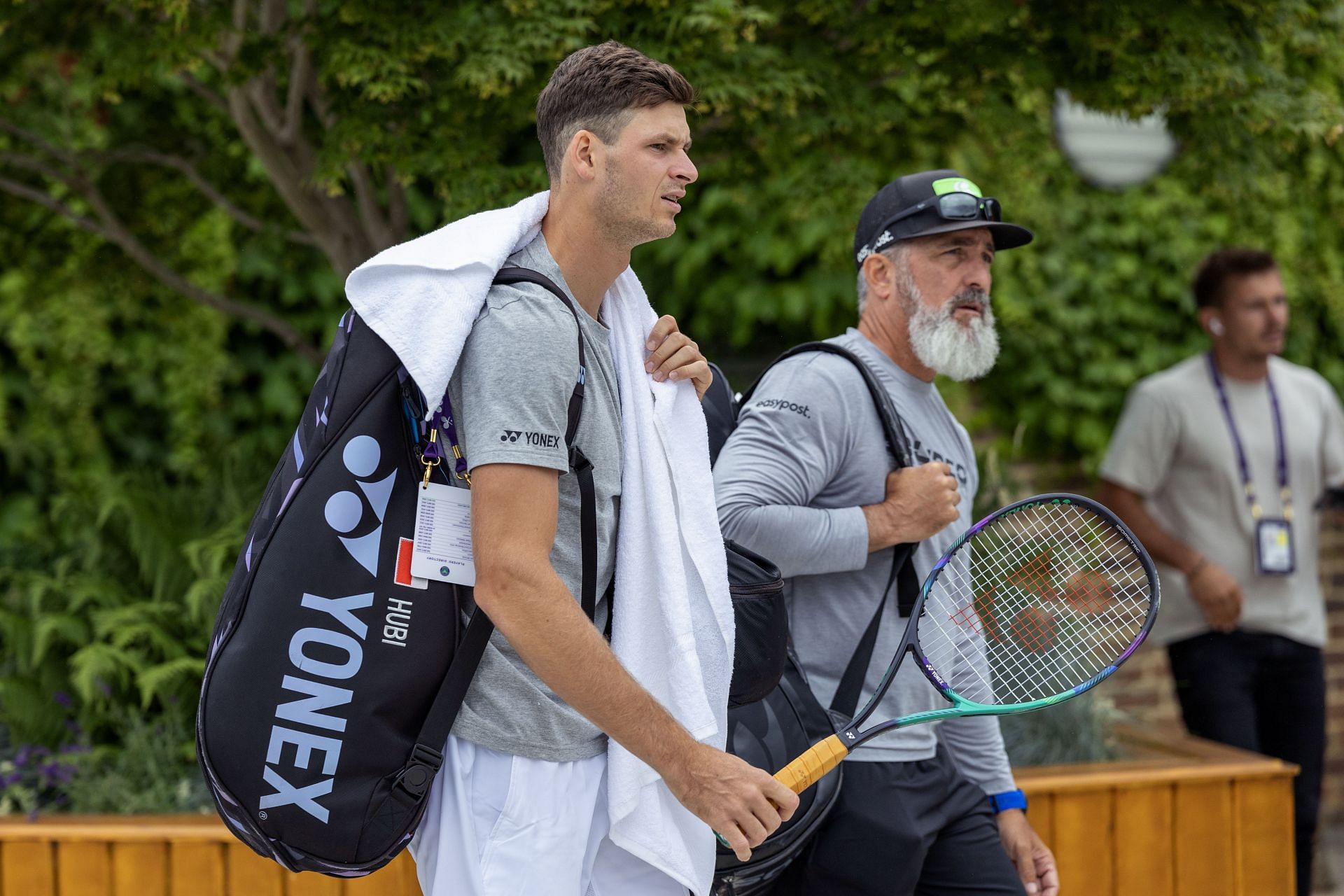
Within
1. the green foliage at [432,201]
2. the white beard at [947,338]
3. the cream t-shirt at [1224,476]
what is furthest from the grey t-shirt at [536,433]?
the cream t-shirt at [1224,476]

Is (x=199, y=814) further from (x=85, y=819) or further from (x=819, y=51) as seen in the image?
(x=819, y=51)

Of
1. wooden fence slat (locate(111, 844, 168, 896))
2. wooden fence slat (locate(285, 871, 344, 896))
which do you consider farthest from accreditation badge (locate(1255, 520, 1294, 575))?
wooden fence slat (locate(111, 844, 168, 896))

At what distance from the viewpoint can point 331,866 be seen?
1.67m

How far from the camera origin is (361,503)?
1.62 metres

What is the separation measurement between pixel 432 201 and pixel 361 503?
435cm

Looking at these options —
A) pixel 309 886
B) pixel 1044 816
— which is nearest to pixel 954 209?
pixel 1044 816

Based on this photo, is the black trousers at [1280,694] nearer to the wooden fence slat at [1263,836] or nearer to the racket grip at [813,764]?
the wooden fence slat at [1263,836]

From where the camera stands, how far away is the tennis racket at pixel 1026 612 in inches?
84.8

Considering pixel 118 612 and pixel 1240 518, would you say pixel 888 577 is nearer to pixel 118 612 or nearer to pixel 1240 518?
pixel 1240 518

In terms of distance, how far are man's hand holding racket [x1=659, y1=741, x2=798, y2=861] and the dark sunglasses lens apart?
1249mm

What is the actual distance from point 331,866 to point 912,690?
3.57ft

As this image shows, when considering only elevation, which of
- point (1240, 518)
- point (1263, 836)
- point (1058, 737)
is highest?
point (1240, 518)

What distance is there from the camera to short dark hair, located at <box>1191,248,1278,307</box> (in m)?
4.42

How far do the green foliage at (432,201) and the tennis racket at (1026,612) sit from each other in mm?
1355
